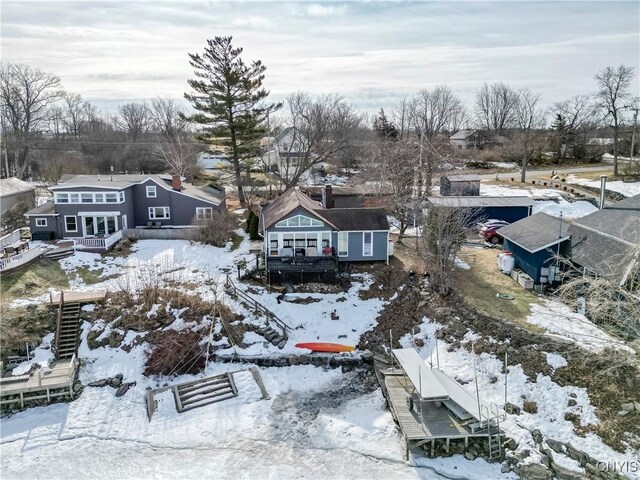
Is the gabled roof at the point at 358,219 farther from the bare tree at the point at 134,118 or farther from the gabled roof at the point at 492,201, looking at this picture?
the bare tree at the point at 134,118

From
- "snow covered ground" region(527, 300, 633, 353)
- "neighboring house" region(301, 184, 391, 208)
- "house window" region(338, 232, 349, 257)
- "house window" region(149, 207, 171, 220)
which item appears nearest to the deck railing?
"house window" region(338, 232, 349, 257)

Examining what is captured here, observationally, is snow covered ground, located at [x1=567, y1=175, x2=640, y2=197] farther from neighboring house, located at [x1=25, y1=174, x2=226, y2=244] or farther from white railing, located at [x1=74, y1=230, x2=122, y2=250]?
white railing, located at [x1=74, y1=230, x2=122, y2=250]

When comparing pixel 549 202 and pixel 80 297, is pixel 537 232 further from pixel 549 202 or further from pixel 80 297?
pixel 80 297

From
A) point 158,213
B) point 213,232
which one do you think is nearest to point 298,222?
point 213,232

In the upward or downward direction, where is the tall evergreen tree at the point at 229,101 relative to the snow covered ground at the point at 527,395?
upward

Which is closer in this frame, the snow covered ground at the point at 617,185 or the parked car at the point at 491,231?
the parked car at the point at 491,231

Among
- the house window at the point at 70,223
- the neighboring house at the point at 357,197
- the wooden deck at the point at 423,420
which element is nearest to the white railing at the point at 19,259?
the house window at the point at 70,223
